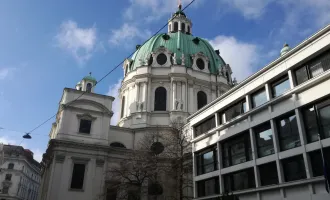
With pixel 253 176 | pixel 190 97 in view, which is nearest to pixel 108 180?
pixel 190 97

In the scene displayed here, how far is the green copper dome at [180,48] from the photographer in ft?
166

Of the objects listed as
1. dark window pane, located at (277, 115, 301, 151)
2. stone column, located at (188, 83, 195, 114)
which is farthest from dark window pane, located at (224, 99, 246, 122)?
stone column, located at (188, 83, 195, 114)

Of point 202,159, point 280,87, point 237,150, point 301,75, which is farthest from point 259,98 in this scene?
point 202,159

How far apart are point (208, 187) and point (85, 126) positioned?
18.8 meters

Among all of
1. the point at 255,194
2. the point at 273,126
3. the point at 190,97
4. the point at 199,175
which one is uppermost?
the point at 190,97

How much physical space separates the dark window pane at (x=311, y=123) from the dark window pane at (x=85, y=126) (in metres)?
26.8

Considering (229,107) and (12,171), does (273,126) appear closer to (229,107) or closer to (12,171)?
(229,107)

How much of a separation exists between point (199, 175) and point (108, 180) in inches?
554

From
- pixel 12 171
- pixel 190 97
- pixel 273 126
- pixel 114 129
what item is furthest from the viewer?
pixel 12 171

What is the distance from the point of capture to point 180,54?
1973 inches

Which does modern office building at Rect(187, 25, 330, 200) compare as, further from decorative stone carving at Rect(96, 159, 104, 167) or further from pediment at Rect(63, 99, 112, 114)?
pediment at Rect(63, 99, 112, 114)

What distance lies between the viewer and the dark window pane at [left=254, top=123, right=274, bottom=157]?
20.4 meters

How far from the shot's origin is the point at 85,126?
127 ft

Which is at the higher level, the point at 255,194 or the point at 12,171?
the point at 12,171
